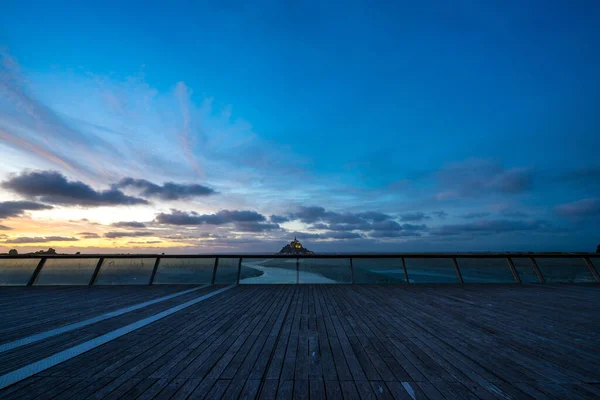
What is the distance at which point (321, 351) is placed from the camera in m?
2.95

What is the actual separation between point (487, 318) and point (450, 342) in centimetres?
191

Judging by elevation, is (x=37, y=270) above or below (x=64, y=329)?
above

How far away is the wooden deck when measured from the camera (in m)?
2.15

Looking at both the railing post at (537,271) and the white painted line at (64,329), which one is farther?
the railing post at (537,271)

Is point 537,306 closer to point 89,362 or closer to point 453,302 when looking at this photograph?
point 453,302

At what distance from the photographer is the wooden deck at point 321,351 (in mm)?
2146

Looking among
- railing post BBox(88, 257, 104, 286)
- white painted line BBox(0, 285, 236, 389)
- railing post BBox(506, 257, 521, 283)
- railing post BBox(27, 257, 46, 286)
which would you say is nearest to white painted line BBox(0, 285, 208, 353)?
white painted line BBox(0, 285, 236, 389)

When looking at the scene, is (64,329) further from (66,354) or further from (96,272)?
(96,272)

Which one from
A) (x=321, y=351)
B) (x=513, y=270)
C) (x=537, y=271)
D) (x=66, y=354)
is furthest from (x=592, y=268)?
(x=66, y=354)

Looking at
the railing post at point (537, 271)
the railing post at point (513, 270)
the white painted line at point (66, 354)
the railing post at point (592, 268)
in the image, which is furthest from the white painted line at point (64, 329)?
the railing post at point (592, 268)

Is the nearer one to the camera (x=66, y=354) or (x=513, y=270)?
(x=66, y=354)

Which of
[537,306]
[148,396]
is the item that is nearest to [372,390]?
[148,396]

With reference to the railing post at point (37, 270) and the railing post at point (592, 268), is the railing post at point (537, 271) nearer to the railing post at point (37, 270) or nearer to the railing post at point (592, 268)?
the railing post at point (592, 268)

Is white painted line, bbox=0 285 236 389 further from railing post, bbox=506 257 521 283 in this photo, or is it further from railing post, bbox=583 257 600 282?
railing post, bbox=583 257 600 282
